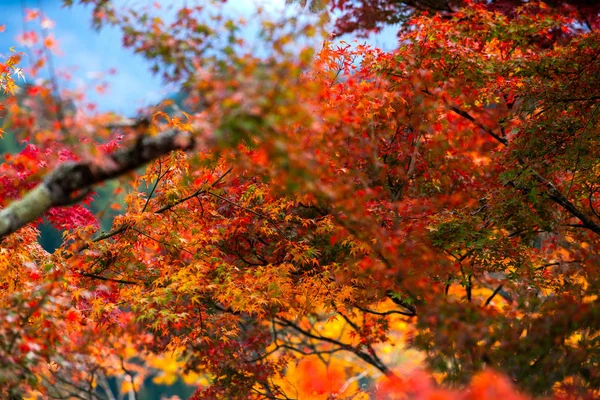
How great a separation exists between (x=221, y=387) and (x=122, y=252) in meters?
3.22

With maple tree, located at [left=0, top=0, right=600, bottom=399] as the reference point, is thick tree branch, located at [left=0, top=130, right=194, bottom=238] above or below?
below

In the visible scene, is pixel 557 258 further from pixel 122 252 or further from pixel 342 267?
pixel 122 252

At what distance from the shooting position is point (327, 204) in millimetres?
7234

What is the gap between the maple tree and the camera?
10.4 ft

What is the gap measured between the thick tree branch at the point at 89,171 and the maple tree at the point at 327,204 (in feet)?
0.05

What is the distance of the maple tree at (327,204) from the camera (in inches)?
125

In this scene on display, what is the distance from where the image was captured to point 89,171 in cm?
308

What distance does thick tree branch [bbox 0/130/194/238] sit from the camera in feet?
10.00

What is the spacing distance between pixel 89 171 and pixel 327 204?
14.6ft

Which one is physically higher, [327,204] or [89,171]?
[327,204]

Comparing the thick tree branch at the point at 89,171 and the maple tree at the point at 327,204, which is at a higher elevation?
the maple tree at the point at 327,204

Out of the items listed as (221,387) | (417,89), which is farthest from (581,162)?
(221,387)

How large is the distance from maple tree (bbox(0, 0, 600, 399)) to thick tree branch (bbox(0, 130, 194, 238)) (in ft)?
0.05

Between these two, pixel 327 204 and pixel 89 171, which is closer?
pixel 89 171
